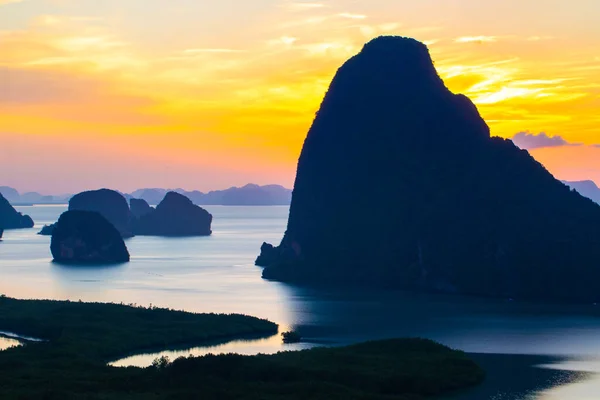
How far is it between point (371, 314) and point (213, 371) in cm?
3694

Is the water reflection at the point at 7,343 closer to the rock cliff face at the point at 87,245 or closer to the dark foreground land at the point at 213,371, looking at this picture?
the dark foreground land at the point at 213,371

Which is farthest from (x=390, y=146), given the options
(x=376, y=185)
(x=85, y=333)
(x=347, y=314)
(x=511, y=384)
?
(x=511, y=384)

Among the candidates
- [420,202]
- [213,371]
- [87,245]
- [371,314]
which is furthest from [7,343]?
[87,245]

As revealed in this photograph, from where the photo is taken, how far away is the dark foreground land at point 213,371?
55625 millimetres

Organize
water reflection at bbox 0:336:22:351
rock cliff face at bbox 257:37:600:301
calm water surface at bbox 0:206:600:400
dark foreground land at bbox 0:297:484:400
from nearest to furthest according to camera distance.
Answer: dark foreground land at bbox 0:297:484:400
calm water surface at bbox 0:206:600:400
water reflection at bbox 0:336:22:351
rock cliff face at bbox 257:37:600:301

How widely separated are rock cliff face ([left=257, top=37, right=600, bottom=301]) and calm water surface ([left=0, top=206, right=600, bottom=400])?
684cm

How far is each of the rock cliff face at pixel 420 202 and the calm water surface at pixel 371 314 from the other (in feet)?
22.5

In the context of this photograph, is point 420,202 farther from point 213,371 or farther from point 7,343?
point 213,371

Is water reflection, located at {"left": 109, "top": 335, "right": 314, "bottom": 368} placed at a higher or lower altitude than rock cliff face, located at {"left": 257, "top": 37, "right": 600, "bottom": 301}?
lower

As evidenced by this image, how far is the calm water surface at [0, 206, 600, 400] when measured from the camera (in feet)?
213

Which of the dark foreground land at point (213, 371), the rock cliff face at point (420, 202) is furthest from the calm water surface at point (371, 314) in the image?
the rock cliff face at point (420, 202)

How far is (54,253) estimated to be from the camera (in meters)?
166

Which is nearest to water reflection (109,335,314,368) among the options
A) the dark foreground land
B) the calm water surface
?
the calm water surface

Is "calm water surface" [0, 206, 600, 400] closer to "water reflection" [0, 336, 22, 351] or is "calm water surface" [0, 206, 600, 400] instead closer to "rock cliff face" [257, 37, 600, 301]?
"water reflection" [0, 336, 22, 351]
